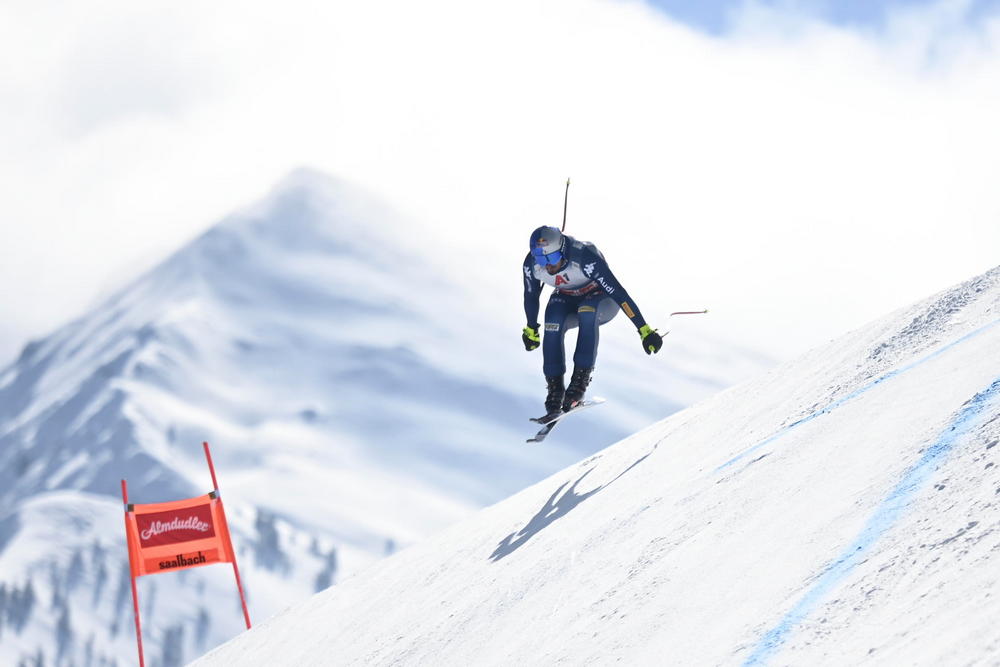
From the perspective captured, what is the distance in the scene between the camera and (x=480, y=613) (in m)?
6.43

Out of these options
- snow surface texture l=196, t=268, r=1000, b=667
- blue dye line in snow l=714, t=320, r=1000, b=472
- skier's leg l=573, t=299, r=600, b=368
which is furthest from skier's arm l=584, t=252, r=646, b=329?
blue dye line in snow l=714, t=320, r=1000, b=472

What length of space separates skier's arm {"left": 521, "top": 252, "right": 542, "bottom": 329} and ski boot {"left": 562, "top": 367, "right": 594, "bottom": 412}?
2.51 ft

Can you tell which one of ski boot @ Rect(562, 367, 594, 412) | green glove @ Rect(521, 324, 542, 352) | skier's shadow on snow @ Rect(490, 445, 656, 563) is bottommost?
skier's shadow on snow @ Rect(490, 445, 656, 563)

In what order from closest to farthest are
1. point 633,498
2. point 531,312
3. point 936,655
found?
point 936,655 < point 633,498 < point 531,312

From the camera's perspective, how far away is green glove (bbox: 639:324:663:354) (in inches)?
398

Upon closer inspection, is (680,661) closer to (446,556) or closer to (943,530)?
(943,530)

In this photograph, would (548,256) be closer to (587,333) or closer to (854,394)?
(587,333)

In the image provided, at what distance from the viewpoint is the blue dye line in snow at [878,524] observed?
390 cm

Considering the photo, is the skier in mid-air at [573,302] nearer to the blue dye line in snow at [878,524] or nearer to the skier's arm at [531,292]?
the skier's arm at [531,292]

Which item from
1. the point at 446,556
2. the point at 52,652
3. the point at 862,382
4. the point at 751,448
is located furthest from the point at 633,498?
the point at 52,652

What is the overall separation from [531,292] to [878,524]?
7.15m

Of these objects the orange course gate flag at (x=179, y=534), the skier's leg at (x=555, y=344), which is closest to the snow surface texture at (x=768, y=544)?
the skier's leg at (x=555, y=344)

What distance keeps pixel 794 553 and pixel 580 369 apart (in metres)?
6.29

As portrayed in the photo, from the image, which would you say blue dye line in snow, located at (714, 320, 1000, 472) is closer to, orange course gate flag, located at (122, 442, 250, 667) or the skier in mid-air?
the skier in mid-air
